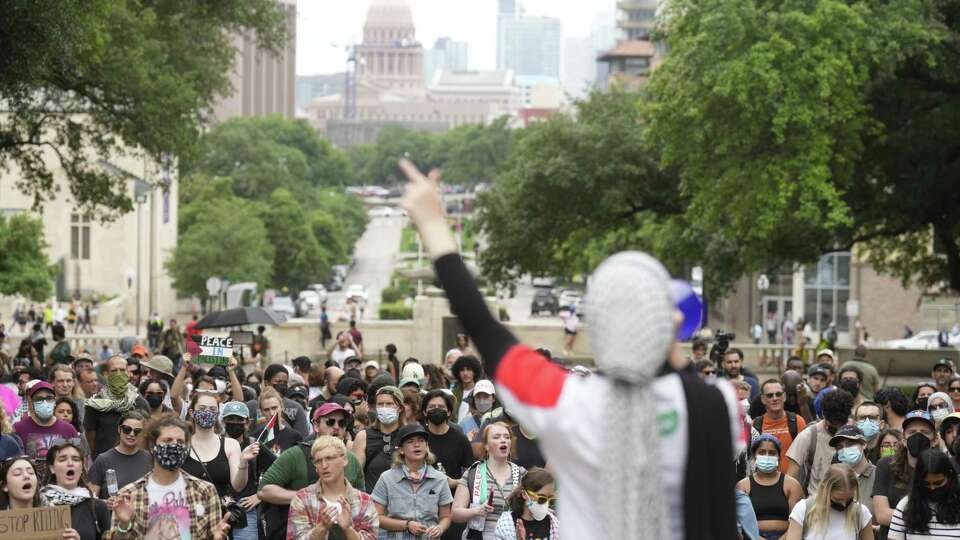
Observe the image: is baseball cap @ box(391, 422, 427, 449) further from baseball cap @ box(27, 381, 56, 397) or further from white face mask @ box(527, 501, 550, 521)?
baseball cap @ box(27, 381, 56, 397)

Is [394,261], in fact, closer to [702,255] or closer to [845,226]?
[702,255]

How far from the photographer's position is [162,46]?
32500mm

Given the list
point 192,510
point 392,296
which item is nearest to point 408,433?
point 192,510

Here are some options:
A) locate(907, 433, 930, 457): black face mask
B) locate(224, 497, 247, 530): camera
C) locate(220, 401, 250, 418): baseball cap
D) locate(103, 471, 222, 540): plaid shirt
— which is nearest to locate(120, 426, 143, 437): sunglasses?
locate(224, 497, 247, 530): camera

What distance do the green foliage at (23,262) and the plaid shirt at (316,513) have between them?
151 feet

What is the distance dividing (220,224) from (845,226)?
146 feet

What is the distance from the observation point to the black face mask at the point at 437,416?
1193 cm

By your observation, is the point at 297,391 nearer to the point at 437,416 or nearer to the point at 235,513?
the point at 437,416

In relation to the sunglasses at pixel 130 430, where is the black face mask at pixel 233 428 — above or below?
below

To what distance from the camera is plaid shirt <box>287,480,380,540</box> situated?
9.22 m

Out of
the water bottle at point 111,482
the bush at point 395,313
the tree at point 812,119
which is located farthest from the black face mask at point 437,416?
the bush at point 395,313

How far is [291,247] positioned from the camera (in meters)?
89.7

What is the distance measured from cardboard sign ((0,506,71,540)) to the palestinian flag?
9.17 ft

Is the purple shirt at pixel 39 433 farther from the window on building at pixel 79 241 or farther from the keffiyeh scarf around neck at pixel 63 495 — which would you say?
the window on building at pixel 79 241
